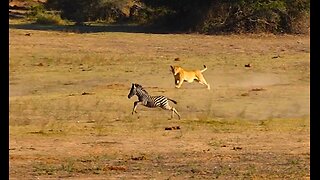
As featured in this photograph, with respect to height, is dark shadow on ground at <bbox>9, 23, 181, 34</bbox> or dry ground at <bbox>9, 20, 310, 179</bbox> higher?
dark shadow on ground at <bbox>9, 23, 181, 34</bbox>

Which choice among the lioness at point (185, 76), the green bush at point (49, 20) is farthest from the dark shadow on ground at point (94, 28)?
the lioness at point (185, 76)

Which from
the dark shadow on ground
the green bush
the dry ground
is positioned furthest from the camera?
the green bush

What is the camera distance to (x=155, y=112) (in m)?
16.7

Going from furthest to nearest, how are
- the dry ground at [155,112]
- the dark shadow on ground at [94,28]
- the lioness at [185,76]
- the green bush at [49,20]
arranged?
the green bush at [49,20] → the dark shadow on ground at [94,28] → the lioness at [185,76] → the dry ground at [155,112]

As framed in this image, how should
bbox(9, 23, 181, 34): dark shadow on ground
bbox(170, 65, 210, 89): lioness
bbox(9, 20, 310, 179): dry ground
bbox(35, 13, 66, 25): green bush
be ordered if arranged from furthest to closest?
bbox(35, 13, 66, 25): green bush
bbox(9, 23, 181, 34): dark shadow on ground
bbox(170, 65, 210, 89): lioness
bbox(9, 20, 310, 179): dry ground

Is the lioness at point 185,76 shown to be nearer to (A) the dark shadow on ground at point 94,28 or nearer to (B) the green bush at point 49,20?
(A) the dark shadow on ground at point 94,28

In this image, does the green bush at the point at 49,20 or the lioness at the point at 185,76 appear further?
the green bush at the point at 49,20

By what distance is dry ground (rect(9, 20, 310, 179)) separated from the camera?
33.6 feet

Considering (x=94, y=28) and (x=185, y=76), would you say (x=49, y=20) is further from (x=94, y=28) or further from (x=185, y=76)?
(x=185, y=76)

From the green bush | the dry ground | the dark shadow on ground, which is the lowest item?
the dry ground

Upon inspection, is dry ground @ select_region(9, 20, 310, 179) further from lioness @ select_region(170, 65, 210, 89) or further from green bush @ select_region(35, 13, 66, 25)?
green bush @ select_region(35, 13, 66, 25)

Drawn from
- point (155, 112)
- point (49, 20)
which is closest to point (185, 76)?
point (155, 112)

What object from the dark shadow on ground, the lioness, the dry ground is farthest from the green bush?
the lioness

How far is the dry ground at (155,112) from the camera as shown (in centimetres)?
1024
